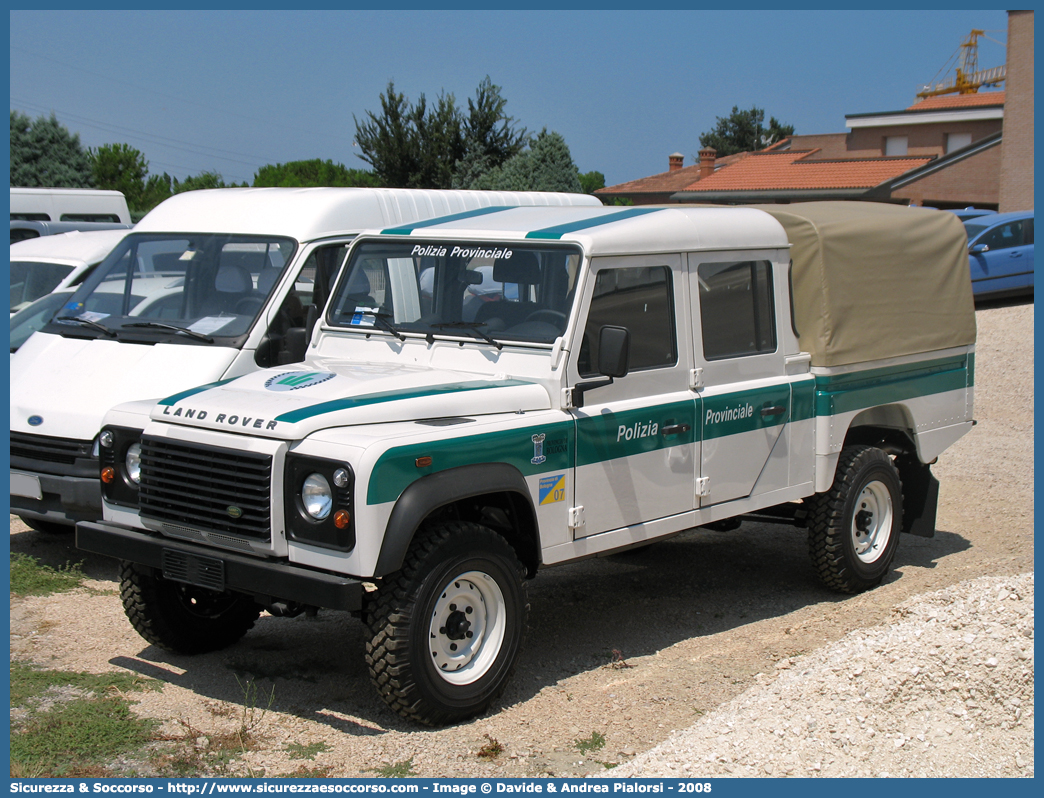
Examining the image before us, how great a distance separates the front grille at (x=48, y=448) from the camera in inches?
271

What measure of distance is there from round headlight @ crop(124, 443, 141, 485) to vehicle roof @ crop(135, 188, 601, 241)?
2877mm

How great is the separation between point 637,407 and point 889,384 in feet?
8.13

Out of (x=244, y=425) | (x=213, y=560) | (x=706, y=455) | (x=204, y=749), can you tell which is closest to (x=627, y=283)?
(x=706, y=455)

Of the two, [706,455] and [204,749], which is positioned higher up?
[706,455]

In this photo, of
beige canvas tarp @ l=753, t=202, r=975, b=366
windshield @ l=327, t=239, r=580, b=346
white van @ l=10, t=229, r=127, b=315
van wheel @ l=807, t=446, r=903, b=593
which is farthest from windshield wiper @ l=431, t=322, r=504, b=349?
white van @ l=10, t=229, r=127, b=315

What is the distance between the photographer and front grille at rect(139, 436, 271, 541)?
4727mm

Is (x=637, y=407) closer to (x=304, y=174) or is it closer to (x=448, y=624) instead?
(x=448, y=624)

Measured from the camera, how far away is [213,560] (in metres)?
4.82

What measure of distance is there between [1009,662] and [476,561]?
2508mm

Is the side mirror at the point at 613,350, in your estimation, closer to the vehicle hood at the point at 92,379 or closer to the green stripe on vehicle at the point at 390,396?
the green stripe on vehicle at the point at 390,396

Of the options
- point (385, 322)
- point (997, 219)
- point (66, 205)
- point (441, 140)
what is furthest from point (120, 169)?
point (385, 322)
